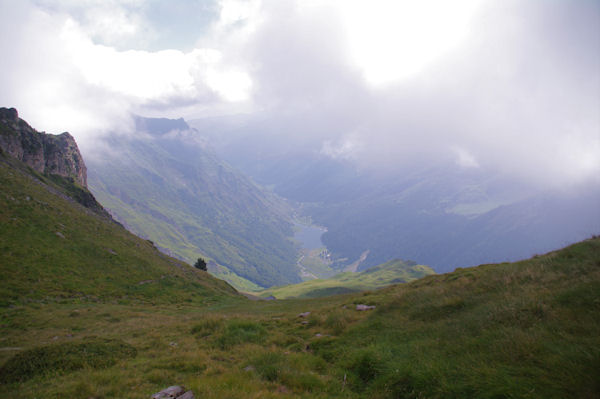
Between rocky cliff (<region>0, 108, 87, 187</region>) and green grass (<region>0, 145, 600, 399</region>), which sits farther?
rocky cliff (<region>0, 108, 87, 187</region>)

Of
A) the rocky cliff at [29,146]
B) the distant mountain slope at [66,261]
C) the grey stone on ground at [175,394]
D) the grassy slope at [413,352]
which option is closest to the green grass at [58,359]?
the grassy slope at [413,352]

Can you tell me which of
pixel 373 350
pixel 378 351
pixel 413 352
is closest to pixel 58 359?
pixel 373 350

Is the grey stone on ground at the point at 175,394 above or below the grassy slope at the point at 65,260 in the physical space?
below

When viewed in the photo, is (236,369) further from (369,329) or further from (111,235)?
(111,235)

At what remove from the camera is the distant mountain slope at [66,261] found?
103ft

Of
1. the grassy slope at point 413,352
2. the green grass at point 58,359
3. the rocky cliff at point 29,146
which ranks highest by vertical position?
the rocky cliff at point 29,146

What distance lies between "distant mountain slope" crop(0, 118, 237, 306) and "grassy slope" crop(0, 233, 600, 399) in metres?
18.7

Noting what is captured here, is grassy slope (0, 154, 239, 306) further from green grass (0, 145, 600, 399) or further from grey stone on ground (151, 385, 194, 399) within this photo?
grey stone on ground (151, 385, 194, 399)

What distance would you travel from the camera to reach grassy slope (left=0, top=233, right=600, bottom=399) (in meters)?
6.75

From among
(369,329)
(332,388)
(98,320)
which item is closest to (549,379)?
(332,388)

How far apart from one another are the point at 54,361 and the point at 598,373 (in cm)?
1682

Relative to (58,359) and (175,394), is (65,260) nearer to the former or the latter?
(58,359)

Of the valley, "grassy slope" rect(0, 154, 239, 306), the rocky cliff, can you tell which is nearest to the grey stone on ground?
the valley

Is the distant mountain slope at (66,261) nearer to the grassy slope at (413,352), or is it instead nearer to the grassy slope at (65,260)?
the grassy slope at (65,260)
